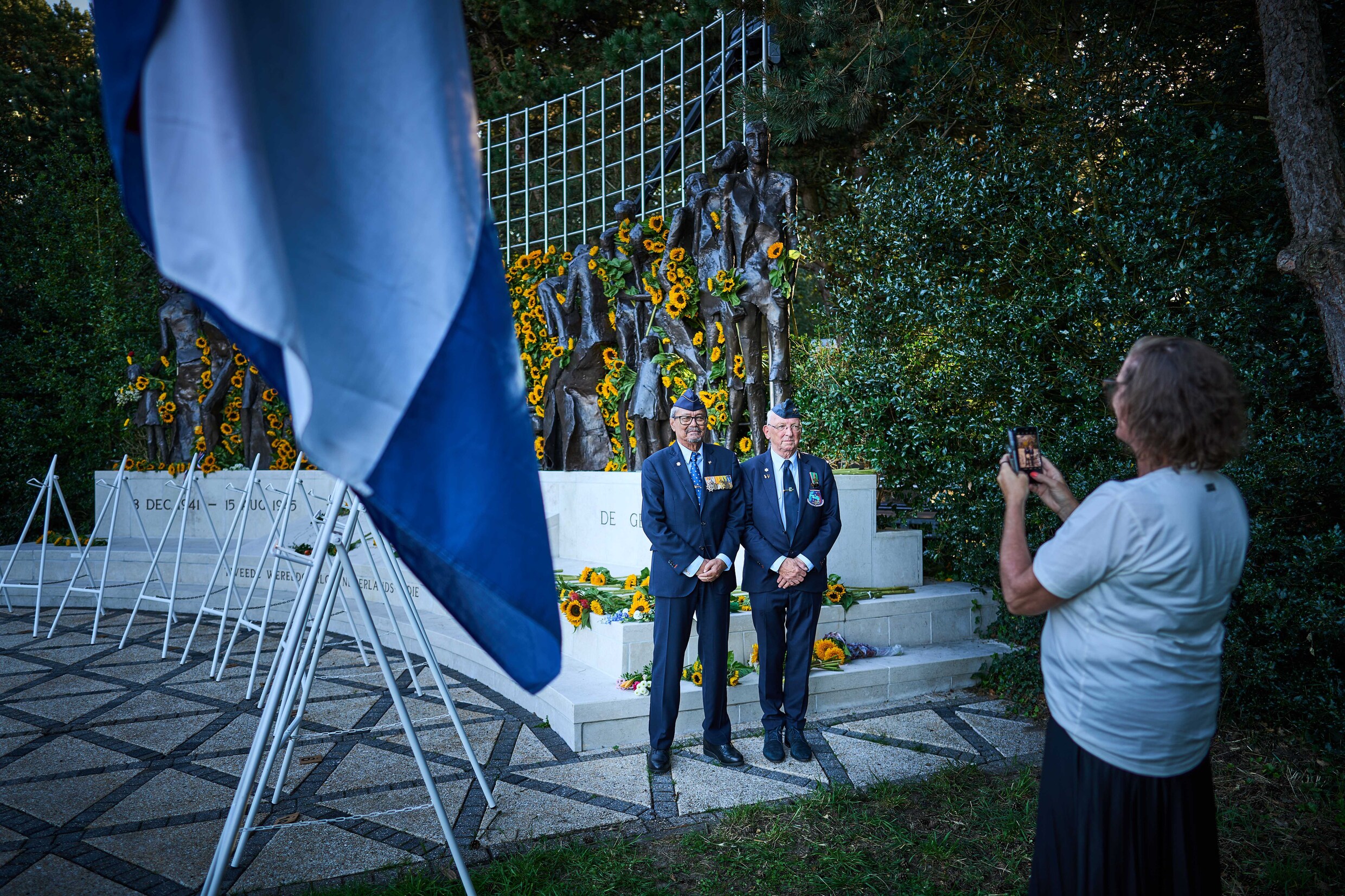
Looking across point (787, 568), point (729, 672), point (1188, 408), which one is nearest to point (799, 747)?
point (729, 672)

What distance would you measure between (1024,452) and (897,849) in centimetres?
205

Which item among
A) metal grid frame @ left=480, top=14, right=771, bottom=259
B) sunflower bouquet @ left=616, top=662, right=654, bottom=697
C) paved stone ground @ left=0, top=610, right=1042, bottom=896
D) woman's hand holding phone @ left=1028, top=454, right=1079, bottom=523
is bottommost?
paved stone ground @ left=0, top=610, right=1042, bottom=896

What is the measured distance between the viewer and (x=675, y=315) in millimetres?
7504

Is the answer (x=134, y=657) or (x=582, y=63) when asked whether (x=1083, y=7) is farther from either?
(x=582, y=63)

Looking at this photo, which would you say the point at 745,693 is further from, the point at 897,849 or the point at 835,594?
the point at 897,849

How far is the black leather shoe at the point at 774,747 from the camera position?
4055 millimetres

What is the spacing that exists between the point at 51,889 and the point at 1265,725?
5571 millimetres

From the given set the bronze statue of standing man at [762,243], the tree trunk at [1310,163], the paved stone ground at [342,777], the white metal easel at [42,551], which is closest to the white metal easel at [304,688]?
the paved stone ground at [342,777]

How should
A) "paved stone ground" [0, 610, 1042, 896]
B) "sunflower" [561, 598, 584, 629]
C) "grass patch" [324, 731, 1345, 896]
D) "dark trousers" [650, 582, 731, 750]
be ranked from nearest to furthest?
"grass patch" [324, 731, 1345, 896] → "paved stone ground" [0, 610, 1042, 896] → "dark trousers" [650, 582, 731, 750] → "sunflower" [561, 598, 584, 629]

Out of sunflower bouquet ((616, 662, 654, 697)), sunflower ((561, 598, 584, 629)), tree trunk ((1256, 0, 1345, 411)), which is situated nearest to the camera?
tree trunk ((1256, 0, 1345, 411))

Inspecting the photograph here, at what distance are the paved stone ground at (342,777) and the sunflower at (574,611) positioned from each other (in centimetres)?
64

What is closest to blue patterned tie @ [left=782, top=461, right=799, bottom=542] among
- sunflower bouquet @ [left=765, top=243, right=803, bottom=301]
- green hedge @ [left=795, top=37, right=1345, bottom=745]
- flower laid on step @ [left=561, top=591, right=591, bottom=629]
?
green hedge @ [left=795, top=37, right=1345, bottom=745]

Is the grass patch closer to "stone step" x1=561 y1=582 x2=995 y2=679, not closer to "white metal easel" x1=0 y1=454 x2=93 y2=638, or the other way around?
"stone step" x1=561 y1=582 x2=995 y2=679

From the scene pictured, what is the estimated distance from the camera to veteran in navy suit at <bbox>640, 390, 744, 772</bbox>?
158 inches
